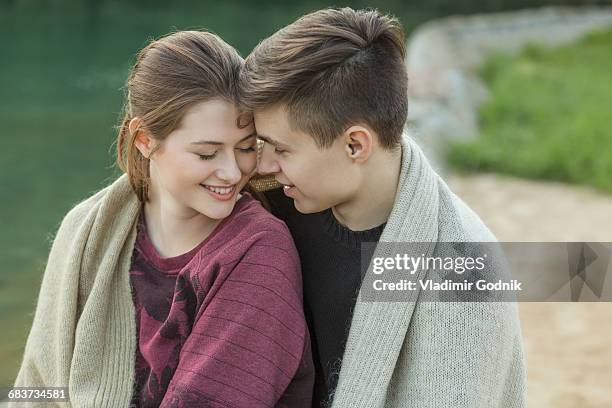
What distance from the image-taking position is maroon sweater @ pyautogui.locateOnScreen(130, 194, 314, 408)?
2338 millimetres

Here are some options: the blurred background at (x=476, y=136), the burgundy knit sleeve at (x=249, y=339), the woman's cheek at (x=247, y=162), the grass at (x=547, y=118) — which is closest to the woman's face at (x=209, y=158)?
the woman's cheek at (x=247, y=162)

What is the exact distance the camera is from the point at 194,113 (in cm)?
247

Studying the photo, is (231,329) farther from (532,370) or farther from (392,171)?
(532,370)

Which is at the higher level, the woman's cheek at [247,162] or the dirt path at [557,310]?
the woman's cheek at [247,162]

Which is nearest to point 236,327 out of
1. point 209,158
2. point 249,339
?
point 249,339

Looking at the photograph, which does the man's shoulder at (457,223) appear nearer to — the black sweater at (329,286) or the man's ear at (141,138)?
the black sweater at (329,286)

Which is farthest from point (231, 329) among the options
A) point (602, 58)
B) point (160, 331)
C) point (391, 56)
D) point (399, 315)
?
point (602, 58)

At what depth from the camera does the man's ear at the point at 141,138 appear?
259cm

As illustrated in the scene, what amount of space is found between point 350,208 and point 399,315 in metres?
0.33

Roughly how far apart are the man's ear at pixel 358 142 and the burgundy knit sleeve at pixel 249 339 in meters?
0.29

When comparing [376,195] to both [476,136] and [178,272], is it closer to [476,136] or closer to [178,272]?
[178,272]

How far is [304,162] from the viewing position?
2.51 meters

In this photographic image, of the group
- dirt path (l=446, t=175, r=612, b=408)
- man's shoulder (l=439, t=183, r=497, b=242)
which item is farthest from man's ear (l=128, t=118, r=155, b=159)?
dirt path (l=446, t=175, r=612, b=408)

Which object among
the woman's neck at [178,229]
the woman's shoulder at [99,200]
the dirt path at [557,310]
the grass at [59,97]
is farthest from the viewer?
the grass at [59,97]
